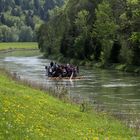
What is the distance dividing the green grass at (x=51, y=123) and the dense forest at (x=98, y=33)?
52.2 meters

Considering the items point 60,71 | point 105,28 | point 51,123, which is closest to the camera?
point 51,123

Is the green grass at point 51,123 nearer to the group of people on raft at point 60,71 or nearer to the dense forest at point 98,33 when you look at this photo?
the group of people on raft at point 60,71

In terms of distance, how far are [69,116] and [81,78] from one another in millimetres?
40071

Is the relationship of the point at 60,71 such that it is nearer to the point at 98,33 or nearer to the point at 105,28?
the point at 105,28

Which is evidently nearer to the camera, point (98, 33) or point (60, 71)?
point (60, 71)

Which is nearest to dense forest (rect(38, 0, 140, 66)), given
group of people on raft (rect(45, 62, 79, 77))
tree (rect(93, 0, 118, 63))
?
tree (rect(93, 0, 118, 63))

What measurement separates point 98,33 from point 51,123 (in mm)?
76767

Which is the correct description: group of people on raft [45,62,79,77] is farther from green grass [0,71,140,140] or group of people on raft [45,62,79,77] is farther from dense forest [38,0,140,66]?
green grass [0,71,140,140]

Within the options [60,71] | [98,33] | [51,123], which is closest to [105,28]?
[98,33]

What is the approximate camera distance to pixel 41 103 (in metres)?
27.5

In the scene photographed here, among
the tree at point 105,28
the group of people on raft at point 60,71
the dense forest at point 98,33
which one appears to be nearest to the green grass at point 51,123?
the group of people on raft at point 60,71

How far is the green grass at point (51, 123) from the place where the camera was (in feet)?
55.0

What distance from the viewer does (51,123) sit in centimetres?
2102

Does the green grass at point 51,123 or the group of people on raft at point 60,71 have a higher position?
the green grass at point 51,123
